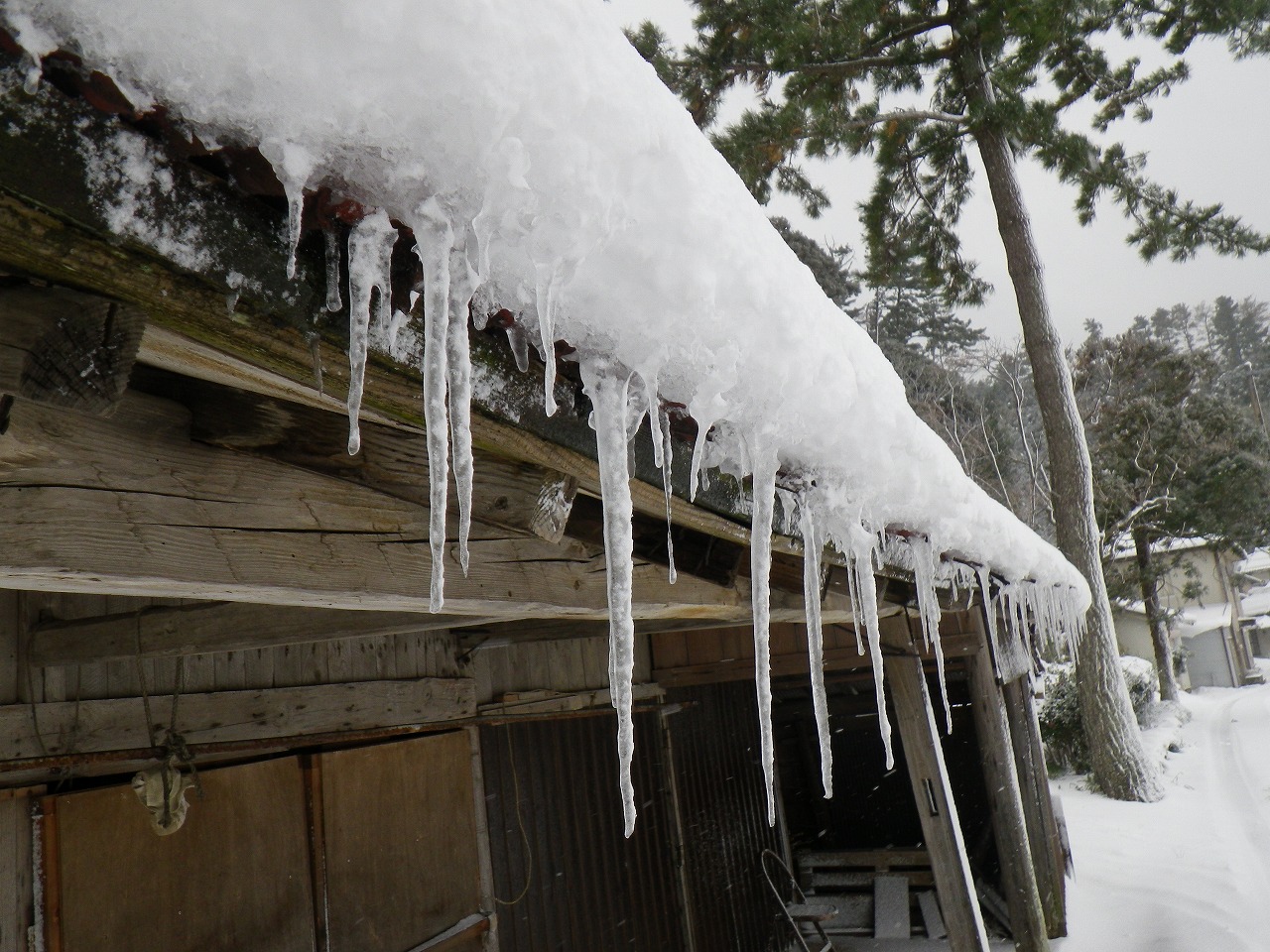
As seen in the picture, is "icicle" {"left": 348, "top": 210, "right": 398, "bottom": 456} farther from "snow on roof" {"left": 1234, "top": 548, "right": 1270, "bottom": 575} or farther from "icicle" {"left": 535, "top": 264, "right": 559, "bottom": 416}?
"snow on roof" {"left": 1234, "top": 548, "right": 1270, "bottom": 575}

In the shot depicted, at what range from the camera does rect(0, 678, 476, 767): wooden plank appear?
88.3 inches

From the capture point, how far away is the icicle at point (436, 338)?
2.41ft

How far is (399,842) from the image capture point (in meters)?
3.42

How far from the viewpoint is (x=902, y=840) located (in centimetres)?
968

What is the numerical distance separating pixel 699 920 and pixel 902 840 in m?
4.75

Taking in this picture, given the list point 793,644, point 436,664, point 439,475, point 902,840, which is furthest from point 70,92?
point 902,840

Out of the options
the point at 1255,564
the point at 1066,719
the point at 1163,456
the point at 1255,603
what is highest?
the point at 1163,456

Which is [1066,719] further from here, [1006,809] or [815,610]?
[815,610]

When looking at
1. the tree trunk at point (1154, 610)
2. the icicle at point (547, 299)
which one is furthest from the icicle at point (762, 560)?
the tree trunk at point (1154, 610)

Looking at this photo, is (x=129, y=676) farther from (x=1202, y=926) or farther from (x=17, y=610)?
(x=1202, y=926)

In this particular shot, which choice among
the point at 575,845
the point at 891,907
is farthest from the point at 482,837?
the point at 891,907

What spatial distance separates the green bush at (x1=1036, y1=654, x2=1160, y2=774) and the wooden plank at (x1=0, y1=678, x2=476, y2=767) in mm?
11948

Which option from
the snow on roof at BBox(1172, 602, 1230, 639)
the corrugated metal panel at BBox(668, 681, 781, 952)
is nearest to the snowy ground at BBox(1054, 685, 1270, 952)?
the corrugated metal panel at BBox(668, 681, 781, 952)

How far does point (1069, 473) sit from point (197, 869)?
9908mm
